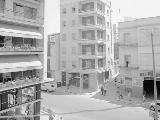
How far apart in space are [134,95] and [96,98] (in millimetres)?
6463

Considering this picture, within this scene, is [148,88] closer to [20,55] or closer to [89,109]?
[89,109]

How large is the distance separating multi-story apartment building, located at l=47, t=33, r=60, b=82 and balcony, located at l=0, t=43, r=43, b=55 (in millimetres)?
23019

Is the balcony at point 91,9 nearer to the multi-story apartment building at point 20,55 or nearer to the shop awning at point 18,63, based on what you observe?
the multi-story apartment building at point 20,55

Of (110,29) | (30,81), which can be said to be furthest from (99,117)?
(110,29)

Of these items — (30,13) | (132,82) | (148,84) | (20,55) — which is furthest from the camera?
(132,82)

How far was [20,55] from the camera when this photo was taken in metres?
21.7

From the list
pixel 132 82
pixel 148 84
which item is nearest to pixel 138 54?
pixel 132 82

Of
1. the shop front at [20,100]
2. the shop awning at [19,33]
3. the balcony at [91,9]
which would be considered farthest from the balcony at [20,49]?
the balcony at [91,9]

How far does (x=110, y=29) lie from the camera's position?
48.4 metres

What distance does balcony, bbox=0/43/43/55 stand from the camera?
63.1 feet

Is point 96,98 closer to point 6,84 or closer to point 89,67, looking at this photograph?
point 89,67

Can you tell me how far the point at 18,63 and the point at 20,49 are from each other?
1.46 metres

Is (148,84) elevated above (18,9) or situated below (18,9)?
below

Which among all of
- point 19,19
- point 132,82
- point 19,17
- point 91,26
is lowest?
point 132,82
